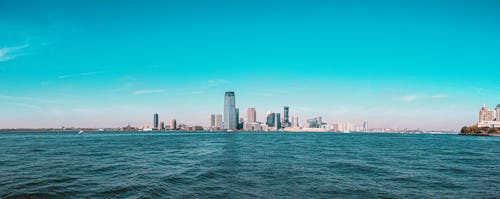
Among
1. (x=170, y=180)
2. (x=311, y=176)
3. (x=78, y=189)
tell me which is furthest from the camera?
(x=311, y=176)

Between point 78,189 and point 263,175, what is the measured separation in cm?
1411

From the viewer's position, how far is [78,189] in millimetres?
21781

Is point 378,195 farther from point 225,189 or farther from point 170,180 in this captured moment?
point 170,180

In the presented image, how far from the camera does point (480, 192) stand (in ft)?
72.7

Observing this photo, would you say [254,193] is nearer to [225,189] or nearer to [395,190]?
[225,189]

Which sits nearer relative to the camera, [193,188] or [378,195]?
[378,195]

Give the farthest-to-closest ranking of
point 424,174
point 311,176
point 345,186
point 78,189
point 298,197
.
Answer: point 424,174 < point 311,176 < point 345,186 < point 78,189 < point 298,197

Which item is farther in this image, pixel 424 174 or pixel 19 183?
pixel 424 174

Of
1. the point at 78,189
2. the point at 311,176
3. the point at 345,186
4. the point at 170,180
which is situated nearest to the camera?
the point at 78,189

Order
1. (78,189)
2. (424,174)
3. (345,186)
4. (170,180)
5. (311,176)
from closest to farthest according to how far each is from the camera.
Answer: (78,189)
(345,186)
(170,180)
(311,176)
(424,174)

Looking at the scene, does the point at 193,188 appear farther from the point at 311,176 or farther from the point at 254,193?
the point at 311,176

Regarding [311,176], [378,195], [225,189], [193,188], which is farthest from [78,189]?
[378,195]

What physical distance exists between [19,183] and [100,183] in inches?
233

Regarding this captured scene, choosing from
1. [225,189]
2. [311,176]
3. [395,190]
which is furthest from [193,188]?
[395,190]
